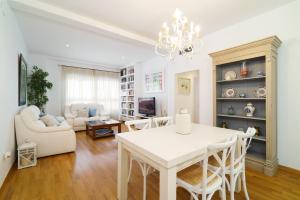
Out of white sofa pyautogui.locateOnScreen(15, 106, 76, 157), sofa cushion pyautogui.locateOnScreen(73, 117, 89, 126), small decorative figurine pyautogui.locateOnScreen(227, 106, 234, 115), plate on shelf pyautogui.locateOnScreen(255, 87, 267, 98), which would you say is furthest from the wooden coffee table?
plate on shelf pyautogui.locateOnScreen(255, 87, 267, 98)

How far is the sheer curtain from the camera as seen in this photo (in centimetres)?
545

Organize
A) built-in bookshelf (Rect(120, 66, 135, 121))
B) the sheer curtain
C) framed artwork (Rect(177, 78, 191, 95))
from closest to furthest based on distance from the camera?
1. framed artwork (Rect(177, 78, 191, 95))
2. the sheer curtain
3. built-in bookshelf (Rect(120, 66, 135, 121))

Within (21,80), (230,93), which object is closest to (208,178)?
(230,93)

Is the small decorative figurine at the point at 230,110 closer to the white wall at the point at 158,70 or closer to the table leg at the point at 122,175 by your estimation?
the white wall at the point at 158,70

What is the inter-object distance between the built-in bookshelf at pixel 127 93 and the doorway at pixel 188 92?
2.27 meters

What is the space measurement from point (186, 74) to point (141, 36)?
1.47m

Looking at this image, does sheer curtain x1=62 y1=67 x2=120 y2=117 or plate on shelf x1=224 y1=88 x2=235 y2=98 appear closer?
plate on shelf x1=224 y1=88 x2=235 y2=98

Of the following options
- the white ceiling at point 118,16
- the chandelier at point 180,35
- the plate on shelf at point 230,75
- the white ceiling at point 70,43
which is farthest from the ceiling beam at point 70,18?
the plate on shelf at point 230,75

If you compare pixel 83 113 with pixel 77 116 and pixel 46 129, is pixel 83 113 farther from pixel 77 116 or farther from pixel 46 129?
pixel 46 129

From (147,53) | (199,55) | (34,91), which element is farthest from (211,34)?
(34,91)

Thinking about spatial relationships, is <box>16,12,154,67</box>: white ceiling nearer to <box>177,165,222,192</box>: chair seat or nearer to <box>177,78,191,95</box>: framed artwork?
<box>177,78,191,95</box>: framed artwork

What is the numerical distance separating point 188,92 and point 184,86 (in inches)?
8.3

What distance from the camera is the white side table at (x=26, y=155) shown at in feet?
7.57

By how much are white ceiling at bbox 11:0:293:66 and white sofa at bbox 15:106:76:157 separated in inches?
69.1
